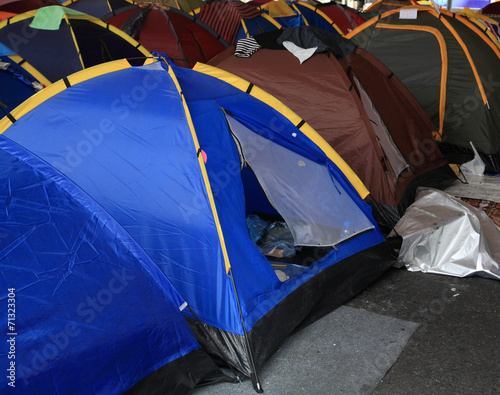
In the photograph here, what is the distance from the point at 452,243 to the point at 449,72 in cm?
332

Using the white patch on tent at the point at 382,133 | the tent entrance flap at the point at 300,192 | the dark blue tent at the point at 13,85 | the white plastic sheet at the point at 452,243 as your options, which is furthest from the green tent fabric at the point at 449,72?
the dark blue tent at the point at 13,85

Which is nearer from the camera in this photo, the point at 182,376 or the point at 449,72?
the point at 182,376

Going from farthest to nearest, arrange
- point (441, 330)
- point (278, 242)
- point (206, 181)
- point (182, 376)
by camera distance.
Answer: point (278, 242), point (441, 330), point (206, 181), point (182, 376)

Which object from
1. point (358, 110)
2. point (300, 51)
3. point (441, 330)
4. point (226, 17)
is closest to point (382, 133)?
point (358, 110)

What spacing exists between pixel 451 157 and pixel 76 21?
4.64 m

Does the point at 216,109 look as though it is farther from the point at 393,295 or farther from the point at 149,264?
the point at 393,295

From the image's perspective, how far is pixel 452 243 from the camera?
3.82 metres

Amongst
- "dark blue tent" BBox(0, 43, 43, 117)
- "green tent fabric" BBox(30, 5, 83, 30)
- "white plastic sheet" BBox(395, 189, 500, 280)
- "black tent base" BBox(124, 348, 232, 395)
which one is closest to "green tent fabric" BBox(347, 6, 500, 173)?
"white plastic sheet" BBox(395, 189, 500, 280)

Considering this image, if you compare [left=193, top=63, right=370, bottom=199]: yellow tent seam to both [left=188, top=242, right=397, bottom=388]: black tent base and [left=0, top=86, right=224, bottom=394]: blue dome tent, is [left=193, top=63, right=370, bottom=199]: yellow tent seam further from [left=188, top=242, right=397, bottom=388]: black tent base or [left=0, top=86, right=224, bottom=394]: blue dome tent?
[left=0, top=86, right=224, bottom=394]: blue dome tent

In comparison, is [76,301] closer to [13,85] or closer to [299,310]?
[299,310]

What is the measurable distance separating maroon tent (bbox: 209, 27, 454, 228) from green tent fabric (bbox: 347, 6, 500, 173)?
1.00m

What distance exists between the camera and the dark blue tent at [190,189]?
274cm

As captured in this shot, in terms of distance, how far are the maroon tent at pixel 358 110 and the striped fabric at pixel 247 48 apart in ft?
0.11

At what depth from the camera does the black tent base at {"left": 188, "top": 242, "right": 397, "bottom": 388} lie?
2.71m
